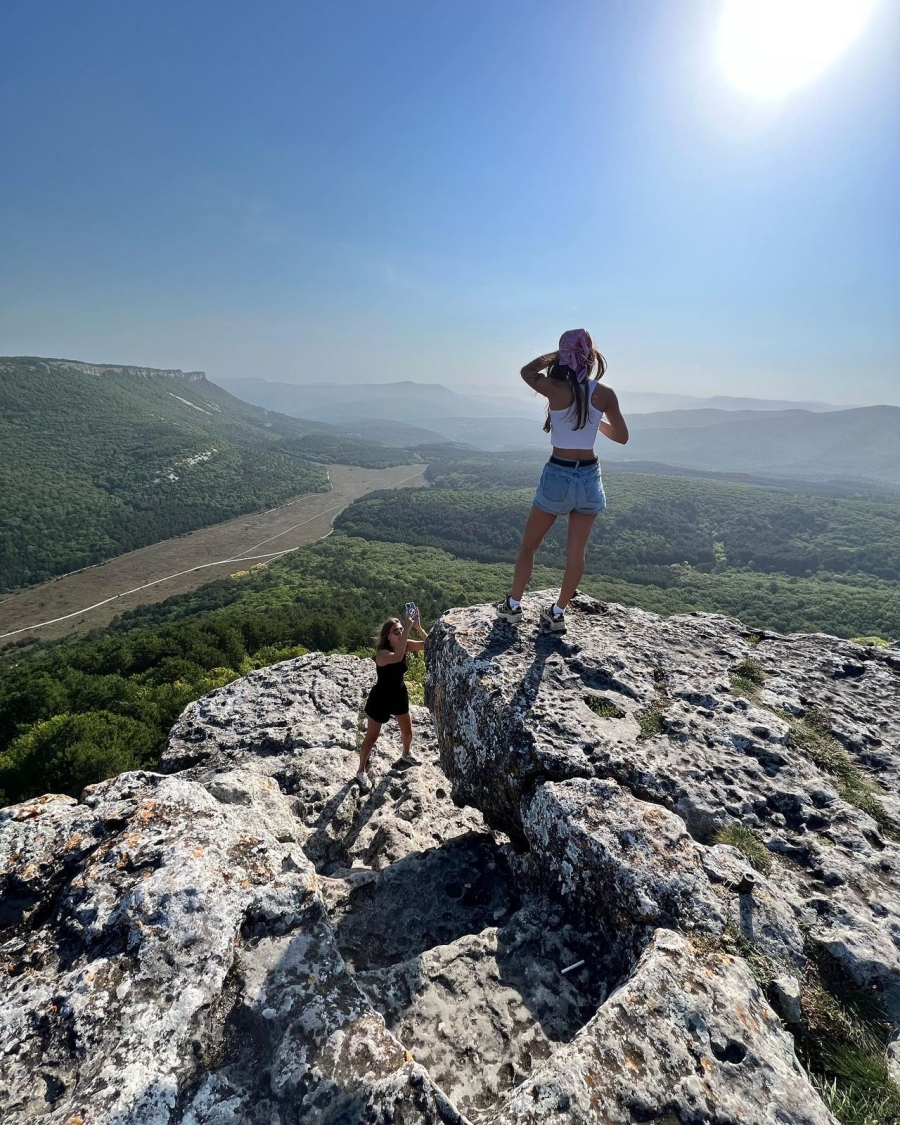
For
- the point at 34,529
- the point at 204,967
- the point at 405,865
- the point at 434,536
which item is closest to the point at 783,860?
the point at 405,865

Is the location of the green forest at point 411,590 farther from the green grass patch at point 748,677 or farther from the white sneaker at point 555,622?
the white sneaker at point 555,622

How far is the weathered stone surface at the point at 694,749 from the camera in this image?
3.96 metres

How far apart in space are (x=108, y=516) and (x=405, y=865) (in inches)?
5379

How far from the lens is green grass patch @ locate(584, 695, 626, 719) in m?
5.91

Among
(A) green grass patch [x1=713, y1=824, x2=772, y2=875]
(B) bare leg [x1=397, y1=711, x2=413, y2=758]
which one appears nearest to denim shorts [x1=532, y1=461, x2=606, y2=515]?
(A) green grass patch [x1=713, y1=824, x2=772, y2=875]

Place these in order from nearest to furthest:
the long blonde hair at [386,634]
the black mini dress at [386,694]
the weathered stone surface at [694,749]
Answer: the weathered stone surface at [694,749], the long blonde hair at [386,634], the black mini dress at [386,694]

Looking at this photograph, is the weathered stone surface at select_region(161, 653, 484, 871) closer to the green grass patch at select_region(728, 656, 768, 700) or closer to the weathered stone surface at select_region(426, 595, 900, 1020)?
the weathered stone surface at select_region(426, 595, 900, 1020)

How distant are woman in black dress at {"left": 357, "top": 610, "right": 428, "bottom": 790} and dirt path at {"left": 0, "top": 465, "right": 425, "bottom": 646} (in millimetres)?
81513

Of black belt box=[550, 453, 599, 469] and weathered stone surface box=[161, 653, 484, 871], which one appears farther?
weathered stone surface box=[161, 653, 484, 871]

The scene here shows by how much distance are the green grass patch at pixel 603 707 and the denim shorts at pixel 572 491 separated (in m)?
2.39

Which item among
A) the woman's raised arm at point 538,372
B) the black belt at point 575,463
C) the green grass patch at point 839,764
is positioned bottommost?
the green grass patch at point 839,764

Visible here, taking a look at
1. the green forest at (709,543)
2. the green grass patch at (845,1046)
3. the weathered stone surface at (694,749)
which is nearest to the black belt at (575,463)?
the weathered stone surface at (694,749)

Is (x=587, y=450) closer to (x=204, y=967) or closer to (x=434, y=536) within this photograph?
(x=204, y=967)

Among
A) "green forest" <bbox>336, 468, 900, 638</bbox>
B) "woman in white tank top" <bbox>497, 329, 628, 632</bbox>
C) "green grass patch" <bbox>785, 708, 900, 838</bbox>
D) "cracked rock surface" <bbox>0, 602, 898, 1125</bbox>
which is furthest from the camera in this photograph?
"green forest" <bbox>336, 468, 900, 638</bbox>
